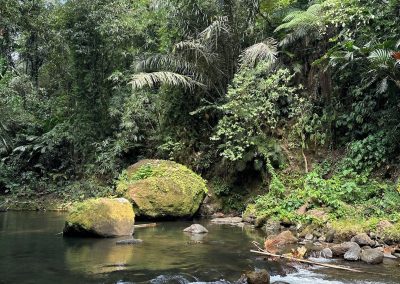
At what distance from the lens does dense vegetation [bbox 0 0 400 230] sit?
12359 millimetres

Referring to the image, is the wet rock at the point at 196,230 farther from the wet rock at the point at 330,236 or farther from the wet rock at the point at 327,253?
the wet rock at the point at 327,253

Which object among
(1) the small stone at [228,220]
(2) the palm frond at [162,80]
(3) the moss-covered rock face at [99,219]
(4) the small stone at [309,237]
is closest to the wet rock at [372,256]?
(4) the small stone at [309,237]

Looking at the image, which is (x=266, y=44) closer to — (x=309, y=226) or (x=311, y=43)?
(x=311, y=43)

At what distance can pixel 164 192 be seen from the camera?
13508mm

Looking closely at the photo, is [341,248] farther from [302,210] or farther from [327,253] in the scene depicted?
[302,210]

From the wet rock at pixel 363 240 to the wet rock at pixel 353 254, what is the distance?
22.4 inches

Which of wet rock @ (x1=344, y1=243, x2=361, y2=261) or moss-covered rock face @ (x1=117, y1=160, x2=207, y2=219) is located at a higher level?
moss-covered rock face @ (x1=117, y1=160, x2=207, y2=219)

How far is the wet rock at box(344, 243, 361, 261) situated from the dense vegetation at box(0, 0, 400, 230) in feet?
5.65

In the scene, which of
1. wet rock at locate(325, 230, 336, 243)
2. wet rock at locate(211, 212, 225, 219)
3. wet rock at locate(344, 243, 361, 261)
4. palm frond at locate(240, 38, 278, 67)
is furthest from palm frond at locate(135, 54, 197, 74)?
wet rock at locate(344, 243, 361, 261)

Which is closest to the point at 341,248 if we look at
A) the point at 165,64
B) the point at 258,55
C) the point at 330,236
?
the point at 330,236

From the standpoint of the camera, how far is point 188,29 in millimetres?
17078

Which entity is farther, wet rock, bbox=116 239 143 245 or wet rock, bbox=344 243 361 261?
wet rock, bbox=116 239 143 245

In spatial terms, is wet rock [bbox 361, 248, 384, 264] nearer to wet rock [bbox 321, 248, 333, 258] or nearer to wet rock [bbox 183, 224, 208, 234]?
wet rock [bbox 321, 248, 333, 258]

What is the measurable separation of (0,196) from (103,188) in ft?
16.5
